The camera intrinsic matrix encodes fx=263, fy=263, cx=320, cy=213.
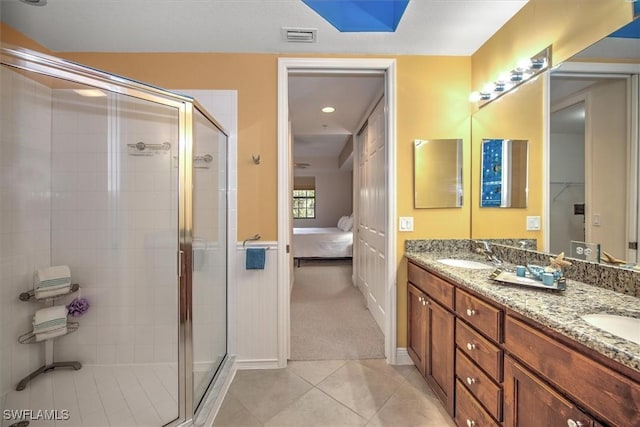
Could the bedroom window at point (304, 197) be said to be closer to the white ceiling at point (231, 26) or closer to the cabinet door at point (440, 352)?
the white ceiling at point (231, 26)

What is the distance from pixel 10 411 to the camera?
5.00 ft

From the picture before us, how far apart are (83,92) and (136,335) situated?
6.03 ft

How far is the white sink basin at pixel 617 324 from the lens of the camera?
0.85m

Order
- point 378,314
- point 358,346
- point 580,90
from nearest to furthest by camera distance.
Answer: point 580,90, point 358,346, point 378,314

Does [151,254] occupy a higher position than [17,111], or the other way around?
[17,111]

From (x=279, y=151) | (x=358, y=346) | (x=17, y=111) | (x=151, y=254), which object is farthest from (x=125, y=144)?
(x=358, y=346)

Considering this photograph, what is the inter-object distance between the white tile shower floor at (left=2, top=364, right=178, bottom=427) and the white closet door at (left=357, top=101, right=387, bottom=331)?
178 cm

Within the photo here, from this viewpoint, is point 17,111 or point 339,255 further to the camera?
point 339,255

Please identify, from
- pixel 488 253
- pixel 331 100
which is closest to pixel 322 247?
pixel 331 100

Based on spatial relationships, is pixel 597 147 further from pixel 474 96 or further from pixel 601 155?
pixel 474 96

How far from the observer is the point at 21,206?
1.78 metres

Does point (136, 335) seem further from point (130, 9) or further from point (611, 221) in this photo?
point (611, 221)

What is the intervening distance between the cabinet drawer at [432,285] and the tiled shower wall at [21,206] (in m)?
2.70

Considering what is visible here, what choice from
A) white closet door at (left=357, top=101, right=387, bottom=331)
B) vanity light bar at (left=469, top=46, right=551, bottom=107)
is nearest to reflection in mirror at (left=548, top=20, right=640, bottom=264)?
vanity light bar at (left=469, top=46, right=551, bottom=107)
